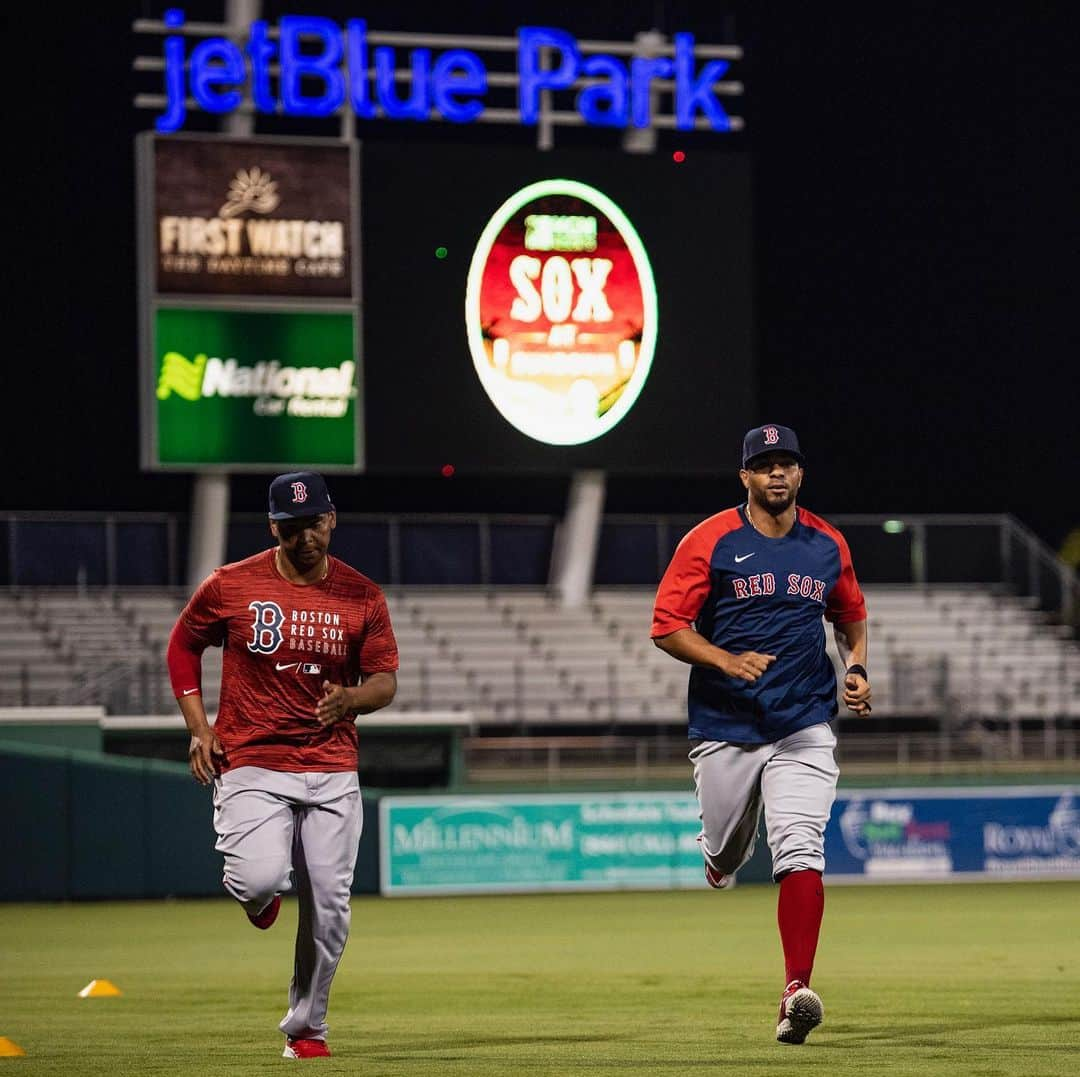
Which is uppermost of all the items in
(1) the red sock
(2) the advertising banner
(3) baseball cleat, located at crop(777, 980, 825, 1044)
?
(2) the advertising banner

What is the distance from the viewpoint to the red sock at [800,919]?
737 centimetres

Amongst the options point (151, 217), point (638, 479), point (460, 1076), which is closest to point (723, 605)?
point (460, 1076)

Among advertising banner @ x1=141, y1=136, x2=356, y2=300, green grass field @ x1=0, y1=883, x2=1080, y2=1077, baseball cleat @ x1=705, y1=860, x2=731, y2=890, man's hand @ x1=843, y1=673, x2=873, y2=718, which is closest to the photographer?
green grass field @ x1=0, y1=883, x2=1080, y2=1077

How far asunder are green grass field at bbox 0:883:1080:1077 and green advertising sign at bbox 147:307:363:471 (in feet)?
22.7

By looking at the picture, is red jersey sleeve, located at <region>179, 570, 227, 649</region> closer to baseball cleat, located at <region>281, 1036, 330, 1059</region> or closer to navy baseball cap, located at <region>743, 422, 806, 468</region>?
baseball cleat, located at <region>281, 1036, 330, 1059</region>

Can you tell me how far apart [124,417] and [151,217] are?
834 cm

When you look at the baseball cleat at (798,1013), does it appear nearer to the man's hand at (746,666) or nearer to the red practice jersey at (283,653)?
the man's hand at (746,666)

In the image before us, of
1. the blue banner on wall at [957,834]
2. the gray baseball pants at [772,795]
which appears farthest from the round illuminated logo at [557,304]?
the gray baseball pants at [772,795]

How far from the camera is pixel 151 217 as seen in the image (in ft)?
85.0

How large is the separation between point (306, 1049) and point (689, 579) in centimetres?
209

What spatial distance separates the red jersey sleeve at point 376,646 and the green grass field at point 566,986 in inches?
50.1

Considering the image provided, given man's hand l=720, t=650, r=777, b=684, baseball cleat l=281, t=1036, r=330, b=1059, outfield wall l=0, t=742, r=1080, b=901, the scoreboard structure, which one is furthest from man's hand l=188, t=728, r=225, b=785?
the scoreboard structure

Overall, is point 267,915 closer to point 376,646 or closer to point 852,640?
point 376,646

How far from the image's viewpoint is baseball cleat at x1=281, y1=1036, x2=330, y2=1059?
23.6 ft
